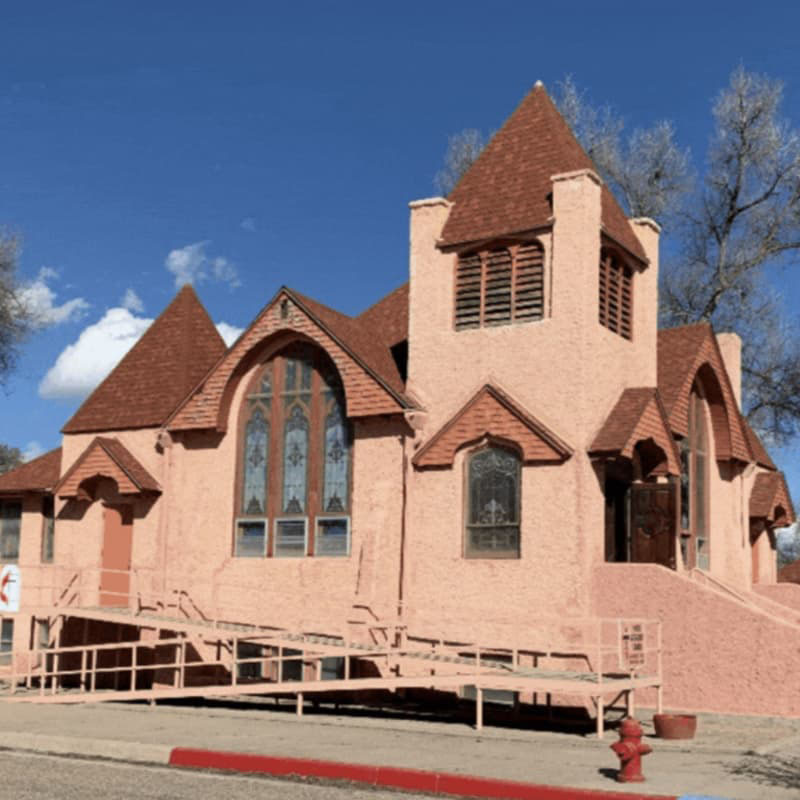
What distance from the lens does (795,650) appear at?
17656 millimetres

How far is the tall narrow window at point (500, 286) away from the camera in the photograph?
21234mm

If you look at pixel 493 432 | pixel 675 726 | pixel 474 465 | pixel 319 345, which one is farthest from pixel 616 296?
pixel 675 726

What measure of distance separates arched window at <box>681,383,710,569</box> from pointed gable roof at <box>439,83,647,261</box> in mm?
4180

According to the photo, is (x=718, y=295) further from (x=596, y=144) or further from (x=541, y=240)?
(x=541, y=240)

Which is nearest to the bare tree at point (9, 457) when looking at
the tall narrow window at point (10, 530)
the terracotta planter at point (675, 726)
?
the tall narrow window at point (10, 530)

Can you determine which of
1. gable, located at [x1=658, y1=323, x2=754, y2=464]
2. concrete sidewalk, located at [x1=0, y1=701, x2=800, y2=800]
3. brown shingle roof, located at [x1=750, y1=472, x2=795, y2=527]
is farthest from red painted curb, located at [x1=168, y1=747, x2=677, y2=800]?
brown shingle roof, located at [x1=750, y1=472, x2=795, y2=527]

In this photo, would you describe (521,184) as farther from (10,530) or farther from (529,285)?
(10,530)

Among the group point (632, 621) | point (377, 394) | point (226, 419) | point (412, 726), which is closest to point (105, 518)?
point (226, 419)

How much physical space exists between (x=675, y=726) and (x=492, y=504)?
5839 mm

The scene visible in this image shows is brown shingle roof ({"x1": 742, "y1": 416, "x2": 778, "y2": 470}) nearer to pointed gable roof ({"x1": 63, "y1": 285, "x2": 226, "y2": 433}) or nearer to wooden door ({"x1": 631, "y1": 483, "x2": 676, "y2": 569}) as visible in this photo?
wooden door ({"x1": 631, "y1": 483, "x2": 676, "y2": 569})

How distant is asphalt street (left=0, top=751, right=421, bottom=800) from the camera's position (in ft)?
35.6

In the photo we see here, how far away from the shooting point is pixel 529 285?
21.3 meters

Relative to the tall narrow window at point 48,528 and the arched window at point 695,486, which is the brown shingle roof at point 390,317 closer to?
the arched window at point 695,486

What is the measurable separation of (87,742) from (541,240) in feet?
38.1
